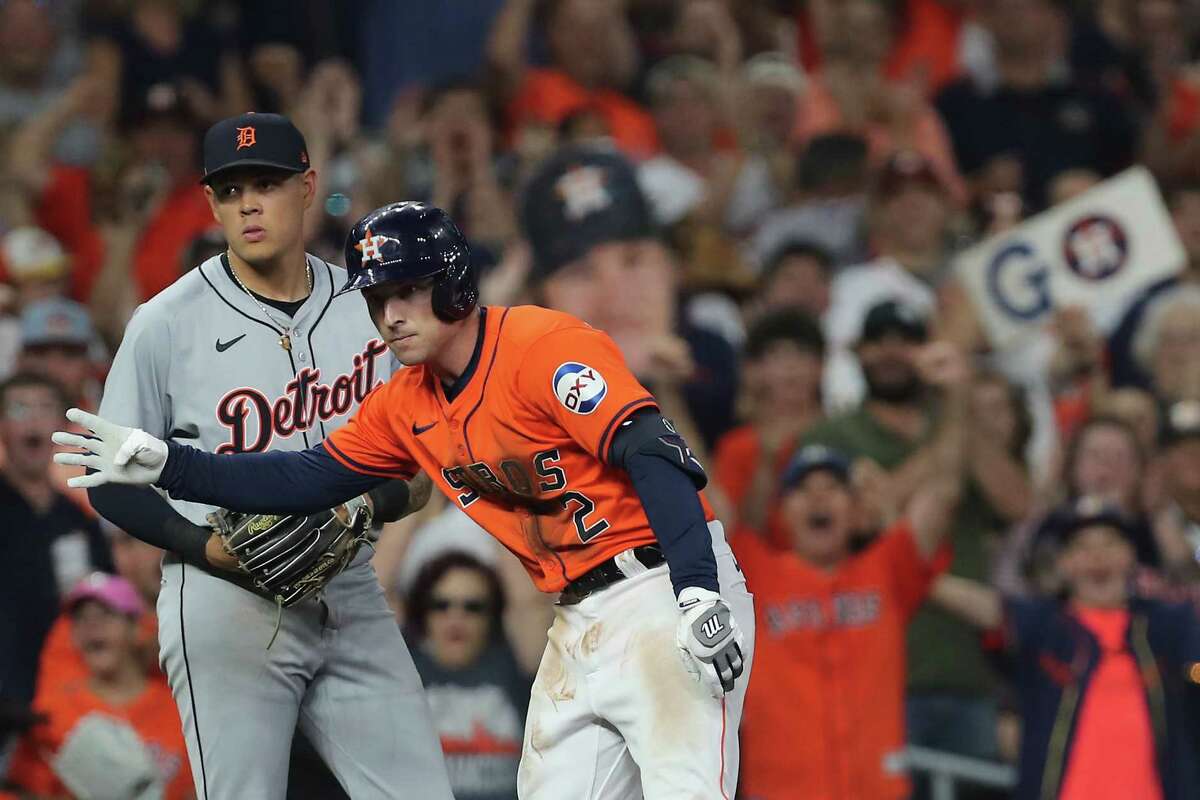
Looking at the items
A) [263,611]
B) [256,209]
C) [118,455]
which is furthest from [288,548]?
[256,209]

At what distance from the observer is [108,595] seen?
23.0ft

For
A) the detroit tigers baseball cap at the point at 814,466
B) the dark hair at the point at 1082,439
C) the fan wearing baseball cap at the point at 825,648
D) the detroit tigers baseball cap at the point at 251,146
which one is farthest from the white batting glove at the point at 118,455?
the dark hair at the point at 1082,439

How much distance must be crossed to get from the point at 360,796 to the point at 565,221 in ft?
11.9

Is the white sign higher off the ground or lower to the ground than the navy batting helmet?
higher

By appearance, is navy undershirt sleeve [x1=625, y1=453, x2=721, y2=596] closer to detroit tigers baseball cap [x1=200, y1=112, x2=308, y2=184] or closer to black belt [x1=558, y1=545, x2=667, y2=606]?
black belt [x1=558, y1=545, x2=667, y2=606]

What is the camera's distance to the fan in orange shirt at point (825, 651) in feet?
24.6

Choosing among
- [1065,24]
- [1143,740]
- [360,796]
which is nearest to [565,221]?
[1143,740]

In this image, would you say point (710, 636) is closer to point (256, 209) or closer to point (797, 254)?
point (256, 209)

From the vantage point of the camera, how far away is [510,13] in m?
11.2

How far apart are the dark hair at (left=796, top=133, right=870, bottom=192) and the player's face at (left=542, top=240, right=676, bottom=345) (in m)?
2.19

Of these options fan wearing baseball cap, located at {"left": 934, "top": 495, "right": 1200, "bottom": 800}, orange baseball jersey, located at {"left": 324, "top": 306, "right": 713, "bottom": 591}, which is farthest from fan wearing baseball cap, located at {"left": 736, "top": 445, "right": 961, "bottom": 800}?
orange baseball jersey, located at {"left": 324, "top": 306, "right": 713, "bottom": 591}

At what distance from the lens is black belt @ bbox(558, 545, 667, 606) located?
5047mm

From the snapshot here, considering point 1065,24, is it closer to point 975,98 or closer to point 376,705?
point 975,98

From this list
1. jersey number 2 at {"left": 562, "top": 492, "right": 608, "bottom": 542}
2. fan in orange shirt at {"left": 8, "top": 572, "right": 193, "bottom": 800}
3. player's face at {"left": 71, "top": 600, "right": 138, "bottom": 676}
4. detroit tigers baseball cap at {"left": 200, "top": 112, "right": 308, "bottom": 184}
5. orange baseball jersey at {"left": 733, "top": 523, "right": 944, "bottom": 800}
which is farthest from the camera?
orange baseball jersey at {"left": 733, "top": 523, "right": 944, "bottom": 800}
